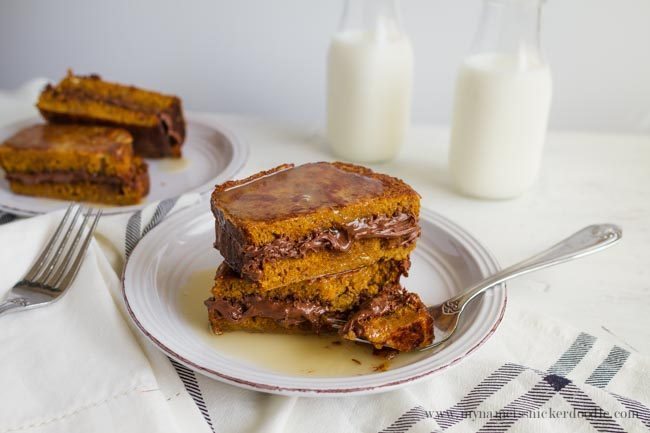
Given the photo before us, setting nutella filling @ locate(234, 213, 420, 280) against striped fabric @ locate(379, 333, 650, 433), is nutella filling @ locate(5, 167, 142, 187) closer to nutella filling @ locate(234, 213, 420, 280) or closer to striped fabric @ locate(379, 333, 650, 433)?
nutella filling @ locate(234, 213, 420, 280)

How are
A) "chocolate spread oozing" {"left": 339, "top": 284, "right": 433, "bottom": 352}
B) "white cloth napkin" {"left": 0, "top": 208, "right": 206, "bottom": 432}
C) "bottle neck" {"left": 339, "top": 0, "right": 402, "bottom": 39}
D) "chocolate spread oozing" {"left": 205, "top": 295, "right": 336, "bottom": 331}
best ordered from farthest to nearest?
1. "bottle neck" {"left": 339, "top": 0, "right": 402, "bottom": 39}
2. "chocolate spread oozing" {"left": 205, "top": 295, "right": 336, "bottom": 331}
3. "chocolate spread oozing" {"left": 339, "top": 284, "right": 433, "bottom": 352}
4. "white cloth napkin" {"left": 0, "top": 208, "right": 206, "bottom": 432}

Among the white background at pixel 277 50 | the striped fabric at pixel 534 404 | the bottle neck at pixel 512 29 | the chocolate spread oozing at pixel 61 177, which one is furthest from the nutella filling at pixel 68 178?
the striped fabric at pixel 534 404

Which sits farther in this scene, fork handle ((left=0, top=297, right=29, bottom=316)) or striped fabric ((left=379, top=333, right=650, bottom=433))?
fork handle ((left=0, top=297, right=29, bottom=316))

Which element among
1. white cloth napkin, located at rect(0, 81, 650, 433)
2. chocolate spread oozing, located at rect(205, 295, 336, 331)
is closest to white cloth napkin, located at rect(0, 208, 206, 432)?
white cloth napkin, located at rect(0, 81, 650, 433)

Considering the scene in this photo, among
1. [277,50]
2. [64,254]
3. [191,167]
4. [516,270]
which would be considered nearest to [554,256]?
[516,270]

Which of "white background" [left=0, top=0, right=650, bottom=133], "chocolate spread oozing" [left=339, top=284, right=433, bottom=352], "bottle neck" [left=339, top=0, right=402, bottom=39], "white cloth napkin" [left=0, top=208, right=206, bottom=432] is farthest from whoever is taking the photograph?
"white background" [left=0, top=0, right=650, bottom=133]

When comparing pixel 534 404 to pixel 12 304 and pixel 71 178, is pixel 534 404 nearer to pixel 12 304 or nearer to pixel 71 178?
pixel 12 304

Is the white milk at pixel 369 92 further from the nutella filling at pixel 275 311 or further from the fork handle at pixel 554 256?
the nutella filling at pixel 275 311
